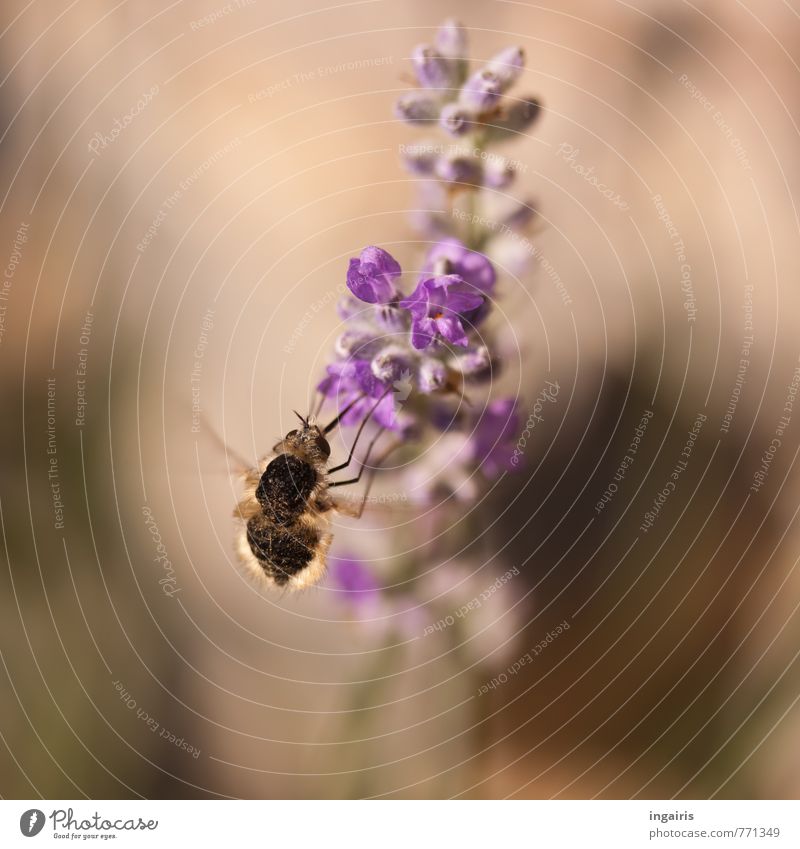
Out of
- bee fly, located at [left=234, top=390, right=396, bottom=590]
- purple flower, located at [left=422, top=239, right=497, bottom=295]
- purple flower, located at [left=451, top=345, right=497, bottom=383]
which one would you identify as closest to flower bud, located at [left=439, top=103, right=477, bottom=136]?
purple flower, located at [left=422, top=239, right=497, bottom=295]

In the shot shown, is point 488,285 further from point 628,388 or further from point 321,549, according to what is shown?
point 628,388

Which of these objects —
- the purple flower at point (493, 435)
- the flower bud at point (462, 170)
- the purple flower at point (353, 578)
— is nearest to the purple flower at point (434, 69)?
the flower bud at point (462, 170)

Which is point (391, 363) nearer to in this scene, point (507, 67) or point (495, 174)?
point (495, 174)

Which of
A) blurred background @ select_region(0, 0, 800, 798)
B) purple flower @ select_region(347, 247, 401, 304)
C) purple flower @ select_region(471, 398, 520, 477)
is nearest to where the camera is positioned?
purple flower @ select_region(347, 247, 401, 304)

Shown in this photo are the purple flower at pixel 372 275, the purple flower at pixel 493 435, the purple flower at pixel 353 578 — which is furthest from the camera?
the purple flower at pixel 353 578

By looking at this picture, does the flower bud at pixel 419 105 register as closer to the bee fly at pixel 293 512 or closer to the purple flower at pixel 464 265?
the purple flower at pixel 464 265

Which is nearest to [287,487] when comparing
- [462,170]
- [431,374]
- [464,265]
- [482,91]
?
[431,374]
